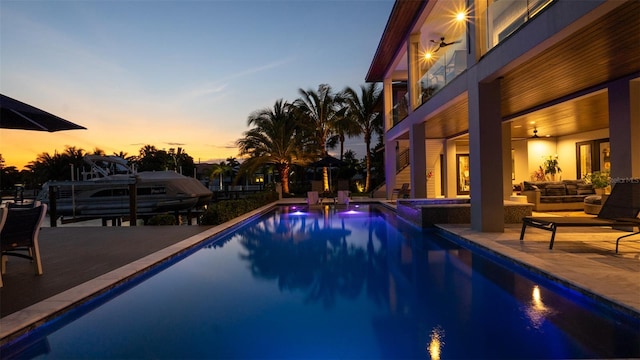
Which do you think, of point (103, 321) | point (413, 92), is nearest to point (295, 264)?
point (103, 321)

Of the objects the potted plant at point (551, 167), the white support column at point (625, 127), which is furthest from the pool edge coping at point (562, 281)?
the potted plant at point (551, 167)

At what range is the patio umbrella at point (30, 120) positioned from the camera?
4934 millimetres

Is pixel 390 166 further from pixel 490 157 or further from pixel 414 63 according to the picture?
pixel 490 157

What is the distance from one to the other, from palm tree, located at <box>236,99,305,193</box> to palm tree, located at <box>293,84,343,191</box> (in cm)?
146

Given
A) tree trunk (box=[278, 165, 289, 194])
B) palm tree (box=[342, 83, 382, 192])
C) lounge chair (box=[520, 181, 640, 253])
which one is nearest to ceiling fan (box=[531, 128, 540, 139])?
lounge chair (box=[520, 181, 640, 253])

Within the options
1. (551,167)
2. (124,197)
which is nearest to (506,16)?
(551,167)

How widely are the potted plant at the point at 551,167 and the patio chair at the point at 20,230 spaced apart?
1843cm

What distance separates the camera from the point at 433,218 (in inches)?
364

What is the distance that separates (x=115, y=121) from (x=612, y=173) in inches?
1189

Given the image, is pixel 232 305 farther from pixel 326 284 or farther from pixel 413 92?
pixel 413 92

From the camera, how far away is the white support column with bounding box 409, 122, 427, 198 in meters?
13.4

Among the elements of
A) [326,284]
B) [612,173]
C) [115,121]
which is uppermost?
[115,121]

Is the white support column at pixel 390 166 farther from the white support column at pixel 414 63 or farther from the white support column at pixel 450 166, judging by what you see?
the white support column at pixel 414 63

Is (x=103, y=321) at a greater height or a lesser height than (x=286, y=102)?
lesser
